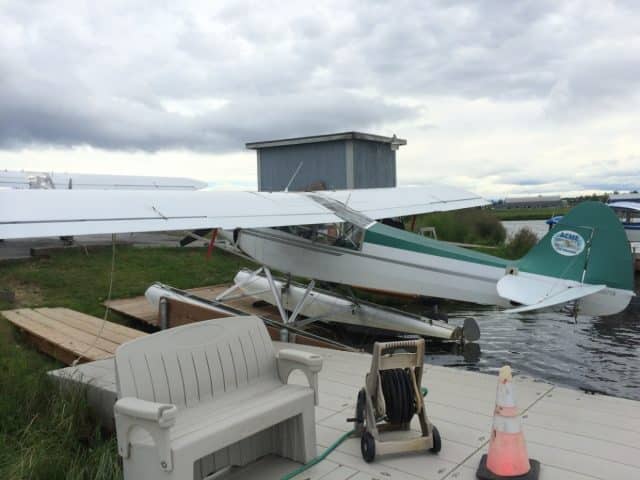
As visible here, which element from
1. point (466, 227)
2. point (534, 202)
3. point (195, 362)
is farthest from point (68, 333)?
point (534, 202)

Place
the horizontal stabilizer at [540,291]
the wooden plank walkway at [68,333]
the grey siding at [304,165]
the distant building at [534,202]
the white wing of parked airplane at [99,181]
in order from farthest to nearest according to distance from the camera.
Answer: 1. the distant building at [534,202]
2. the white wing of parked airplane at [99,181]
3. the grey siding at [304,165]
4. the wooden plank walkway at [68,333]
5. the horizontal stabilizer at [540,291]

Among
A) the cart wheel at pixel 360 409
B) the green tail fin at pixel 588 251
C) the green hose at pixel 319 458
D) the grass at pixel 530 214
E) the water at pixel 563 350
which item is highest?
the green tail fin at pixel 588 251

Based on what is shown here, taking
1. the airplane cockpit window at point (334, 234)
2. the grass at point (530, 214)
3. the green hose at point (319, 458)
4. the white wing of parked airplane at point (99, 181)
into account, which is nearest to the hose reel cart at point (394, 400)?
the green hose at point (319, 458)

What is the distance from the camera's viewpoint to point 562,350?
7.55 metres

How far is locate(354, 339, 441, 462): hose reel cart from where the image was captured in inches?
122

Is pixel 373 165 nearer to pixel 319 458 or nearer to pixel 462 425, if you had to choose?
pixel 462 425

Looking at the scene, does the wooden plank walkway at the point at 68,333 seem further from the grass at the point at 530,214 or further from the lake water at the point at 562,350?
the grass at the point at 530,214

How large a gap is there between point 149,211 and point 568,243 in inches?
176

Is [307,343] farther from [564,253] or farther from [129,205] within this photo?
[564,253]

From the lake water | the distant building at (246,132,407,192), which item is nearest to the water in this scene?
the lake water

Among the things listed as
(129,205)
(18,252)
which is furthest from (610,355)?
(18,252)

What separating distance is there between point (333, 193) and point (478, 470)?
6537 mm

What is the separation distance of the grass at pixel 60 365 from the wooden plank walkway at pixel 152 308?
0.83 feet

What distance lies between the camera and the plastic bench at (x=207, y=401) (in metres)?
2.34
